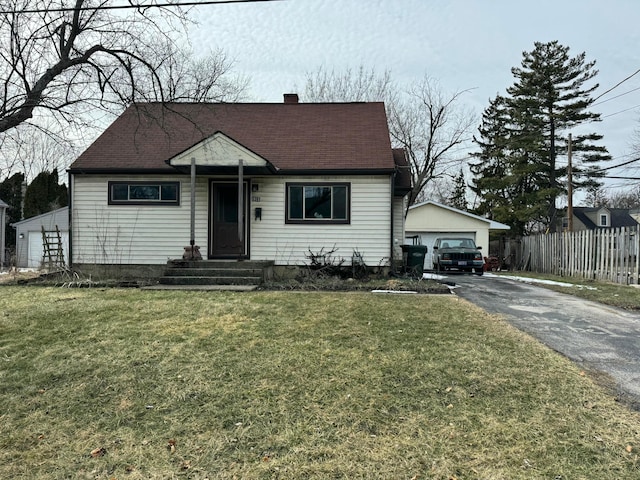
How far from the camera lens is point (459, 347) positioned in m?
4.61

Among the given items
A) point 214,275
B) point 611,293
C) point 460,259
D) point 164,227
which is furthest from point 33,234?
point 611,293

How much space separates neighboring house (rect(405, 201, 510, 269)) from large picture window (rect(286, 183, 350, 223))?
11479mm

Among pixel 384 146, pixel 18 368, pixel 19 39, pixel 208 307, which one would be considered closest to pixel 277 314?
pixel 208 307

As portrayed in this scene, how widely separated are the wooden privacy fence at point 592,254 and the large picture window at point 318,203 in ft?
27.2

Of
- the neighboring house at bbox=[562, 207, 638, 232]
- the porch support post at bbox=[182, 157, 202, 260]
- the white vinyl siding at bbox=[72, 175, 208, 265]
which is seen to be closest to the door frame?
the white vinyl siding at bbox=[72, 175, 208, 265]

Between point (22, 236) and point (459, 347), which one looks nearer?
point (459, 347)

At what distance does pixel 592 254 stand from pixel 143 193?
14315mm

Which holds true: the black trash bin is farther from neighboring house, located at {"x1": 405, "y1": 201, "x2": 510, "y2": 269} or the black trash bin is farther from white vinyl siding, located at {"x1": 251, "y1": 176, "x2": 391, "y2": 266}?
neighboring house, located at {"x1": 405, "y1": 201, "x2": 510, "y2": 269}

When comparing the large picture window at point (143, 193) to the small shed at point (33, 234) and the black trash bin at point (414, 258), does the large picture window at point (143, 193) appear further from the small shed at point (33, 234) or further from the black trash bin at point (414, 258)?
the small shed at point (33, 234)

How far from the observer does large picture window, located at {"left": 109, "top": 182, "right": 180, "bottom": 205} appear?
1142 centimetres

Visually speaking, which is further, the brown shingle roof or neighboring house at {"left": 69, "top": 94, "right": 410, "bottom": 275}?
the brown shingle roof

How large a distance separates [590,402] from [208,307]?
17.2 ft

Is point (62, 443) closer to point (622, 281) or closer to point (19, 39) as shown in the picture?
point (19, 39)

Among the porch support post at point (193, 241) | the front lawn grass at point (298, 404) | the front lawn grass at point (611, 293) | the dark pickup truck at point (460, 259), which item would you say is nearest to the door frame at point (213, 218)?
the porch support post at point (193, 241)
